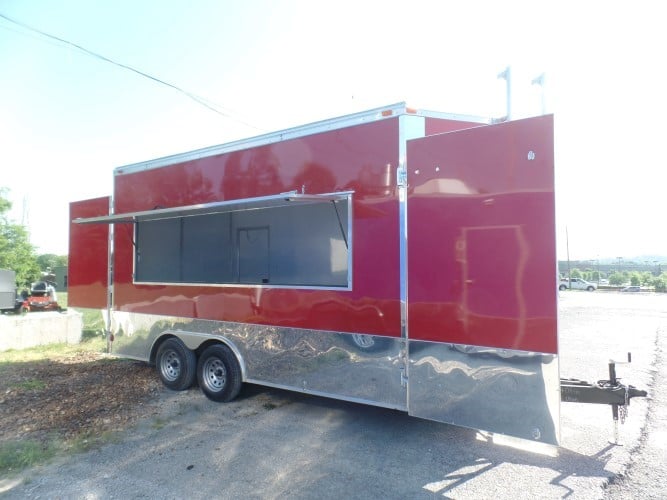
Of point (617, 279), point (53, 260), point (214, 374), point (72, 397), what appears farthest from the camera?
point (617, 279)

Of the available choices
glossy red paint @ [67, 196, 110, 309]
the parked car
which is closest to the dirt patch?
glossy red paint @ [67, 196, 110, 309]

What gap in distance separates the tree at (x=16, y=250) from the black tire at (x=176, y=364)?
69.6 ft

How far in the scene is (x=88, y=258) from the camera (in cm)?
661

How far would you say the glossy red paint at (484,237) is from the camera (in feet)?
10.3

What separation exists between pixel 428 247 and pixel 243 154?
2.50 metres

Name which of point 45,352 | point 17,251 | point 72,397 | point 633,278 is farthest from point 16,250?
point 633,278

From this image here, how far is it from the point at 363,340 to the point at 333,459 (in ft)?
3.34

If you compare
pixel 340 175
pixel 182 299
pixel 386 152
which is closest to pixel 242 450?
pixel 182 299

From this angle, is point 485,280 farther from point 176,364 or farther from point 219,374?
point 176,364

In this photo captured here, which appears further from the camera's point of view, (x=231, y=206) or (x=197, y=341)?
(x=197, y=341)

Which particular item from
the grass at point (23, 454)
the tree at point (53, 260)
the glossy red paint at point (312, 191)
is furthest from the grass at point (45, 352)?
the tree at point (53, 260)

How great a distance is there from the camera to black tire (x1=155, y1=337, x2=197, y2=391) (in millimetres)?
5324

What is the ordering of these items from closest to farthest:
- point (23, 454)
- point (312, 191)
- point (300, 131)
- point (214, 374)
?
point (23, 454) → point (312, 191) → point (300, 131) → point (214, 374)

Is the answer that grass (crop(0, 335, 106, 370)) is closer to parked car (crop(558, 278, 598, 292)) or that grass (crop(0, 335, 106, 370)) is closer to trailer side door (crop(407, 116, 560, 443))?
trailer side door (crop(407, 116, 560, 443))
